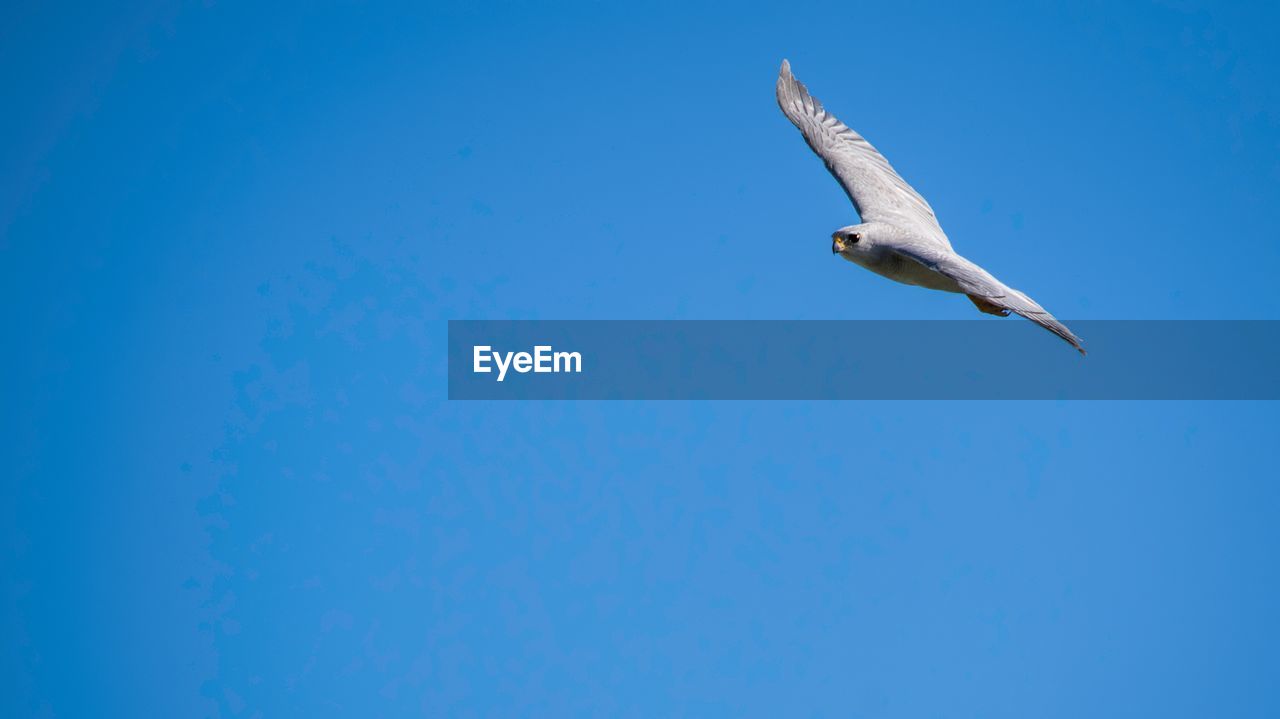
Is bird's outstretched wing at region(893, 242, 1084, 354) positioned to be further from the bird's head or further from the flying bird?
the bird's head

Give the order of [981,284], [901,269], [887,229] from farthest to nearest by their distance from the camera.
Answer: [887,229], [901,269], [981,284]

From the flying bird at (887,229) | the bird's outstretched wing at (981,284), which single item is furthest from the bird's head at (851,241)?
the bird's outstretched wing at (981,284)

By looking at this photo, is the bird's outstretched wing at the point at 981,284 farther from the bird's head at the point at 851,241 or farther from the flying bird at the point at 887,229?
the bird's head at the point at 851,241

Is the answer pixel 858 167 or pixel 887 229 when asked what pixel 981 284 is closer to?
pixel 887 229

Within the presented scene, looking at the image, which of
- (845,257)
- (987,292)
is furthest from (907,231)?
(987,292)

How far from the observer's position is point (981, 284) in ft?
40.5

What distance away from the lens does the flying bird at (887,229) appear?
12305 millimetres

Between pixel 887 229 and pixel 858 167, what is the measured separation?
2.64 m

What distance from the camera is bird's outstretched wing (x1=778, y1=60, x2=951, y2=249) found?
16.1 m

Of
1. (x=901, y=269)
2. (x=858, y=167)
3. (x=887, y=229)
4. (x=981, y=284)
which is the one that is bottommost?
(x=981, y=284)

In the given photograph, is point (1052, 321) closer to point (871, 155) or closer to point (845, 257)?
point (845, 257)

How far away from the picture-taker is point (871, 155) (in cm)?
1778

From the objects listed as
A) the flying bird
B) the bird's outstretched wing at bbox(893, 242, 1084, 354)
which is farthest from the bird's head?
the bird's outstretched wing at bbox(893, 242, 1084, 354)

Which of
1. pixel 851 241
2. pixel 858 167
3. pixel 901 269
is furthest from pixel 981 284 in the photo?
pixel 858 167
